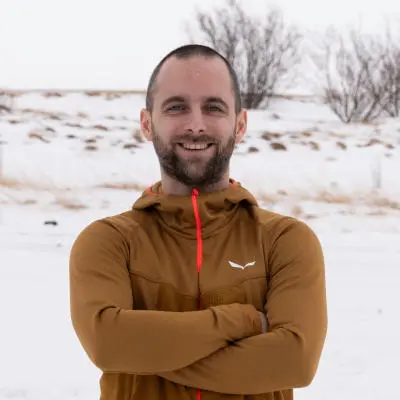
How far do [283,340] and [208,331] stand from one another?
0.58 ft

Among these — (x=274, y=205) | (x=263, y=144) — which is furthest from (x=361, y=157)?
(x=274, y=205)

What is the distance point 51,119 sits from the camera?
477 inches

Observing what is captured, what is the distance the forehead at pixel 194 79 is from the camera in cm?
152

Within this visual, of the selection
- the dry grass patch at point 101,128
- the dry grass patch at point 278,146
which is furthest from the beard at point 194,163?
the dry grass patch at point 101,128

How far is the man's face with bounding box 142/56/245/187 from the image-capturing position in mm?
1503

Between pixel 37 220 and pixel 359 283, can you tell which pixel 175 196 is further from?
pixel 37 220

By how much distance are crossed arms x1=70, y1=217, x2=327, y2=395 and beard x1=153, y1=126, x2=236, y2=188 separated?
8.2 inches

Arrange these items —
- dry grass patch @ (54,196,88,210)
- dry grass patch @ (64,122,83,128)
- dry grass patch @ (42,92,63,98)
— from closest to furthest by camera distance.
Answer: dry grass patch @ (54,196,88,210)
dry grass patch @ (64,122,83,128)
dry grass patch @ (42,92,63,98)

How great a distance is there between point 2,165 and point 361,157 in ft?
Answer: 17.1

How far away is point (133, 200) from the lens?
7.42m

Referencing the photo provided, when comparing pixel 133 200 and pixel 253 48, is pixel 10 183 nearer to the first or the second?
pixel 133 200

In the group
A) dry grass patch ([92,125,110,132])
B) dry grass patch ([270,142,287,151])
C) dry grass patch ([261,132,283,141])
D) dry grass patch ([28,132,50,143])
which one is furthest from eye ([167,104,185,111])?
dry grass patch ([92,125,110,132])

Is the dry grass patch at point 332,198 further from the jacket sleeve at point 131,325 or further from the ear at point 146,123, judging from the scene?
the jacket sleeve at point 131,325

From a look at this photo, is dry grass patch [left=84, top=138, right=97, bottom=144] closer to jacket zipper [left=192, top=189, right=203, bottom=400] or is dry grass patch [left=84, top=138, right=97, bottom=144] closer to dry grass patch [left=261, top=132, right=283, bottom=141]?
dry grass patch [left=261, top=132, right=283, bottom=141]
